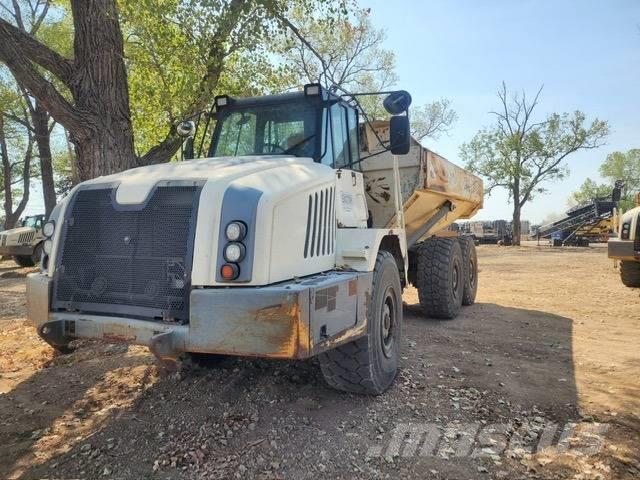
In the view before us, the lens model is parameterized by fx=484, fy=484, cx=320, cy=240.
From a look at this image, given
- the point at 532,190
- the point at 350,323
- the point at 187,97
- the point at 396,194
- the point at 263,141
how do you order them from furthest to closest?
the point at 532,190 → the point at 187,97 → the point at 396,194 → the point at 263,141 → the point at 350,323

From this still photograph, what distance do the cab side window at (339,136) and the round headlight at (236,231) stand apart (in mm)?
1846

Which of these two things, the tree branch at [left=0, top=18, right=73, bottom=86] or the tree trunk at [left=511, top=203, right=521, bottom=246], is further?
the tree trunk at [left=511, top=203, right=521, bottom=246]

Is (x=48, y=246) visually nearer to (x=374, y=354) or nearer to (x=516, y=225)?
(x=374, y=354)

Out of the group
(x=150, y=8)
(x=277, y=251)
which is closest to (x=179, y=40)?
(x=150, y=8)

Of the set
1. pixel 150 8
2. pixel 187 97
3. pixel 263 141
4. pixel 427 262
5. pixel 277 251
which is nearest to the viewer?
pixel 277 251

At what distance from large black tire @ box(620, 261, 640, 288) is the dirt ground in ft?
16.1

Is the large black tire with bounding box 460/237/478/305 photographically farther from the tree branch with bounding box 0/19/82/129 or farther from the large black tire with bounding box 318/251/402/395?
the tree branch with bounding box 0/19/82/129

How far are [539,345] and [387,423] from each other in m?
3.12

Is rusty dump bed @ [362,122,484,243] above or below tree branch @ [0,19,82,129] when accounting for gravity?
below

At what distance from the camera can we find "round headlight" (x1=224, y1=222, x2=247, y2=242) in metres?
2.98

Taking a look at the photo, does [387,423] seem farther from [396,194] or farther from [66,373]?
[66,373]

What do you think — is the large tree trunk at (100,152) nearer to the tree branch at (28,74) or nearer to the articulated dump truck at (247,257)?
the tree branch at (28,74)

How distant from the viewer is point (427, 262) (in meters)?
7.25
